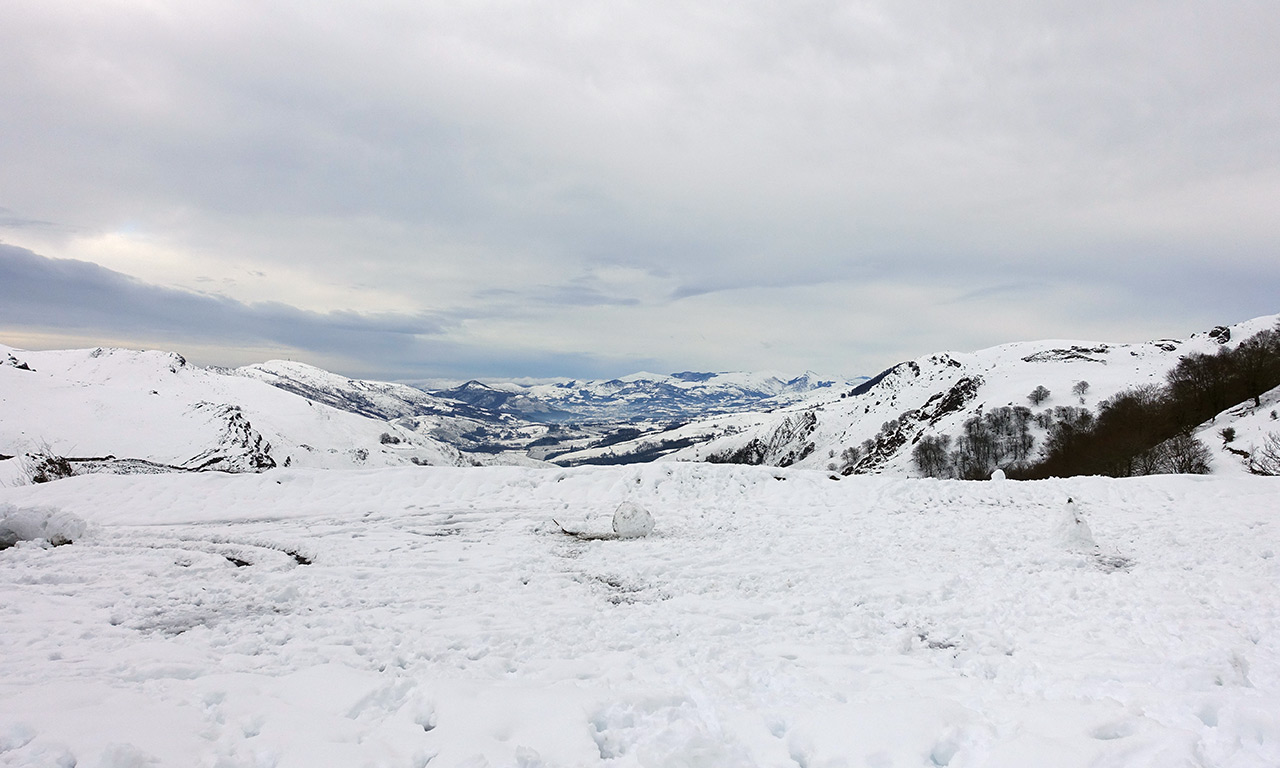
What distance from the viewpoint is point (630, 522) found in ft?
52.0

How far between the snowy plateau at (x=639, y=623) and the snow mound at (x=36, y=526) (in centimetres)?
6

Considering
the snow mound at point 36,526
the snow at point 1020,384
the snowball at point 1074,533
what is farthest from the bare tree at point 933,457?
the snow mound at point 36,526

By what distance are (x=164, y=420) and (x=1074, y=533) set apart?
113892 millimetres

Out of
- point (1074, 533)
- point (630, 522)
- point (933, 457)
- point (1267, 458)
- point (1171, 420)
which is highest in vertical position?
point (1171, 420)

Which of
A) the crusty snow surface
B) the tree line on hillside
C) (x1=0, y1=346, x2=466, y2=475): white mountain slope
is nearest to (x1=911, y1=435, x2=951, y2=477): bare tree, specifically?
the tree line on hillside

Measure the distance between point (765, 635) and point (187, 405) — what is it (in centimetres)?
11865

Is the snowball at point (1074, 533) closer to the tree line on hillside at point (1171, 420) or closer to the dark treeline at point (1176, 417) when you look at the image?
the dark treeline at point (1176, 417)

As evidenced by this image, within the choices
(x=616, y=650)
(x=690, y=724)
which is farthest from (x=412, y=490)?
(x=690, y=724)

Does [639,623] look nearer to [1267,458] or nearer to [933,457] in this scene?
[1267,458]

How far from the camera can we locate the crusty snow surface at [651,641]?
5340 mm

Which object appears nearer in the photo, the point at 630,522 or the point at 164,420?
the point at 630,522

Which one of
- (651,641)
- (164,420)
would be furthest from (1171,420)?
(164,420)

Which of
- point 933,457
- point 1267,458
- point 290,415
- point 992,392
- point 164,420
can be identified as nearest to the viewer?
point 1267,458

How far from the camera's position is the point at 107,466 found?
100 ft
